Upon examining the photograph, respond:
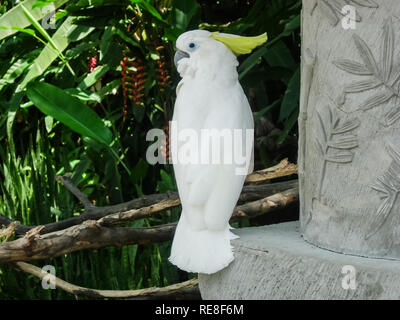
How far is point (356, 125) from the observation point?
4.42 feet

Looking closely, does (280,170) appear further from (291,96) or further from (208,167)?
(208,167)

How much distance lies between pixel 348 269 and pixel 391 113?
37 cm

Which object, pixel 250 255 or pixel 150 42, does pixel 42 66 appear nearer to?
pixel 150 42

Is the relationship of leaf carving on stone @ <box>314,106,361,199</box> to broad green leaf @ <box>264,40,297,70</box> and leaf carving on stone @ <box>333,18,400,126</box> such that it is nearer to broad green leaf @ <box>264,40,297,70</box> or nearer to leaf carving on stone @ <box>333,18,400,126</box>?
leaf carving on stone @ <box>333,18,400,126</box>

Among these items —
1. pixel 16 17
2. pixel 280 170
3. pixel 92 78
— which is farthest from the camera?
pixel 92 78

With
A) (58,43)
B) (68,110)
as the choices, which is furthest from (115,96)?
(68,110)

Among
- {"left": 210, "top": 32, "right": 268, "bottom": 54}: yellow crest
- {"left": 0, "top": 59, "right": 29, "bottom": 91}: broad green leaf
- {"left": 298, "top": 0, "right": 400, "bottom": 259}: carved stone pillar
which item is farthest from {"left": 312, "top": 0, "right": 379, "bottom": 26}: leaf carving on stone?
{"left": 0, "top": 59, "right": 29, "bottom": 91}: broad green leaf

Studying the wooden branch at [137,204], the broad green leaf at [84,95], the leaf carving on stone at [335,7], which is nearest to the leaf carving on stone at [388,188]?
the leaf carving on stone at [335,7]

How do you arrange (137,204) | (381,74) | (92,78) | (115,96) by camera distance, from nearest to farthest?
(381,74), (137,204), (92,78), (115,96)

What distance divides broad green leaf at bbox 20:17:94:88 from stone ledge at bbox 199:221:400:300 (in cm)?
143

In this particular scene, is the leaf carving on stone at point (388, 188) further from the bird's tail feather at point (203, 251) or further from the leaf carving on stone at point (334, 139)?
the bird's tail feather at point (203, 251)

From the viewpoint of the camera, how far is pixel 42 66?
257 centimetres

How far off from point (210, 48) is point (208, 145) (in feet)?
0.83

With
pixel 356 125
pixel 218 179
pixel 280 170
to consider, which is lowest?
pixel 280 170
